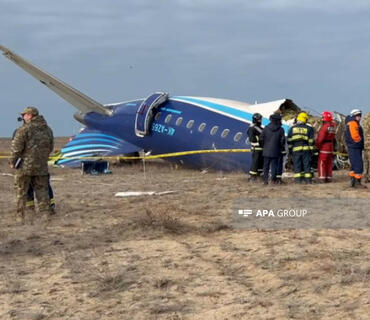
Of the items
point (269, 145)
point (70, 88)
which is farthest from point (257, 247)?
point (70, 88)

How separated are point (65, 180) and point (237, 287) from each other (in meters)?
14.9

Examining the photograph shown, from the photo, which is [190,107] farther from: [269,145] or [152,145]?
[269,145]

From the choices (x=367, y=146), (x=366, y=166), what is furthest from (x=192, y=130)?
(x=367, y=146)

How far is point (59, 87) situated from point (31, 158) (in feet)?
51.9

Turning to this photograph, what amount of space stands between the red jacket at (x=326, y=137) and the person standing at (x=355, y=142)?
1168 mm

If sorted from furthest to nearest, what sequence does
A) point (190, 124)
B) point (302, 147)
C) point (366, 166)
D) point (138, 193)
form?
point (190, 124)
point (366, 166)
point (302, 147)
point (138, 193)

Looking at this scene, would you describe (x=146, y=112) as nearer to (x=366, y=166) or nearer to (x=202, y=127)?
(x=202, y=127)

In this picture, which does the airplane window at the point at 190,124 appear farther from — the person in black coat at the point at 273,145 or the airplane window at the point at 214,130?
the person in black coat at the point at 273,145

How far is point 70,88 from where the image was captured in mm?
26625

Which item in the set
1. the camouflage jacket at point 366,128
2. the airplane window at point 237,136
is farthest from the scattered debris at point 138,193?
the airplane window at point 237,136

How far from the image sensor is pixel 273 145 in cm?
1570

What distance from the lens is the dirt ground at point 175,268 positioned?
5945 mm

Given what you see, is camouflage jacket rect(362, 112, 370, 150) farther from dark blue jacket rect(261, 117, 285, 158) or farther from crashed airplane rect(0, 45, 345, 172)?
crashed airplane rect(0, 45, 345, 172)

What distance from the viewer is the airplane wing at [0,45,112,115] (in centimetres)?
2648
